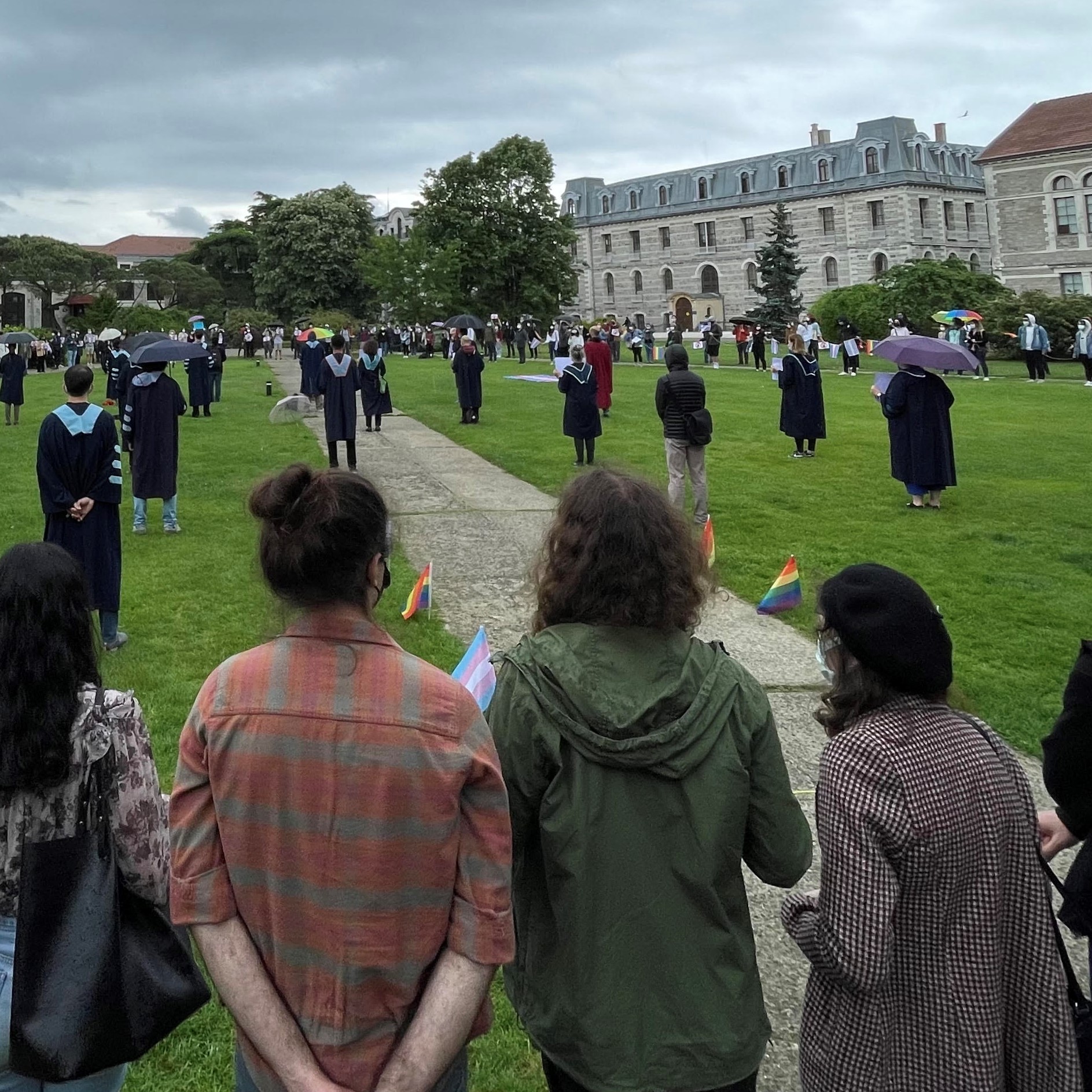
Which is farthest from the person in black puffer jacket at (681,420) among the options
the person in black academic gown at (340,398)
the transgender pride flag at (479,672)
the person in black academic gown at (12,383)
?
the person in black academic gown at (12,383)

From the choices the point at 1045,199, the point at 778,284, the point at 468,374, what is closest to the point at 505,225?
the point at 778,284

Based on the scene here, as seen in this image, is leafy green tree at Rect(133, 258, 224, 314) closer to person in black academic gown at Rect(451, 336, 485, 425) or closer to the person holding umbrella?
person in black academic gown at Rect(451, 336, 485, 425)

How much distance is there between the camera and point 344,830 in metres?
1.87

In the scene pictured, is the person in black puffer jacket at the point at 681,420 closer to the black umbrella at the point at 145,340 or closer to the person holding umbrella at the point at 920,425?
the person holding umbrella at the point at 920,425

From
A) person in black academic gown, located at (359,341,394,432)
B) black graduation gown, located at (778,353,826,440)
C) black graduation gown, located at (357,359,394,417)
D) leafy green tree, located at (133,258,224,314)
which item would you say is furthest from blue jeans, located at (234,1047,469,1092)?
leafy green tree, located at (133,258,224,314)

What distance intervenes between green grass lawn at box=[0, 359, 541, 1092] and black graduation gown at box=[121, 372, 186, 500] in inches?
22.4

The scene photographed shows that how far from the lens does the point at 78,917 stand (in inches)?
84.2

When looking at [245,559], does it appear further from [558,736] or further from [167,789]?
[558,736]

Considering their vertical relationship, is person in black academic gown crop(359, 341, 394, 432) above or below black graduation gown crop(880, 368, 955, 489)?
above

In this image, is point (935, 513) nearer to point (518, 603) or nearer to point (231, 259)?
point (518, 603)

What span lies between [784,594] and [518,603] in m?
1.94

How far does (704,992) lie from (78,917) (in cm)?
121

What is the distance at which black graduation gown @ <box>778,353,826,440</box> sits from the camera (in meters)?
15.8

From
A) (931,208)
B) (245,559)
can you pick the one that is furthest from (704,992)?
(931,208)
